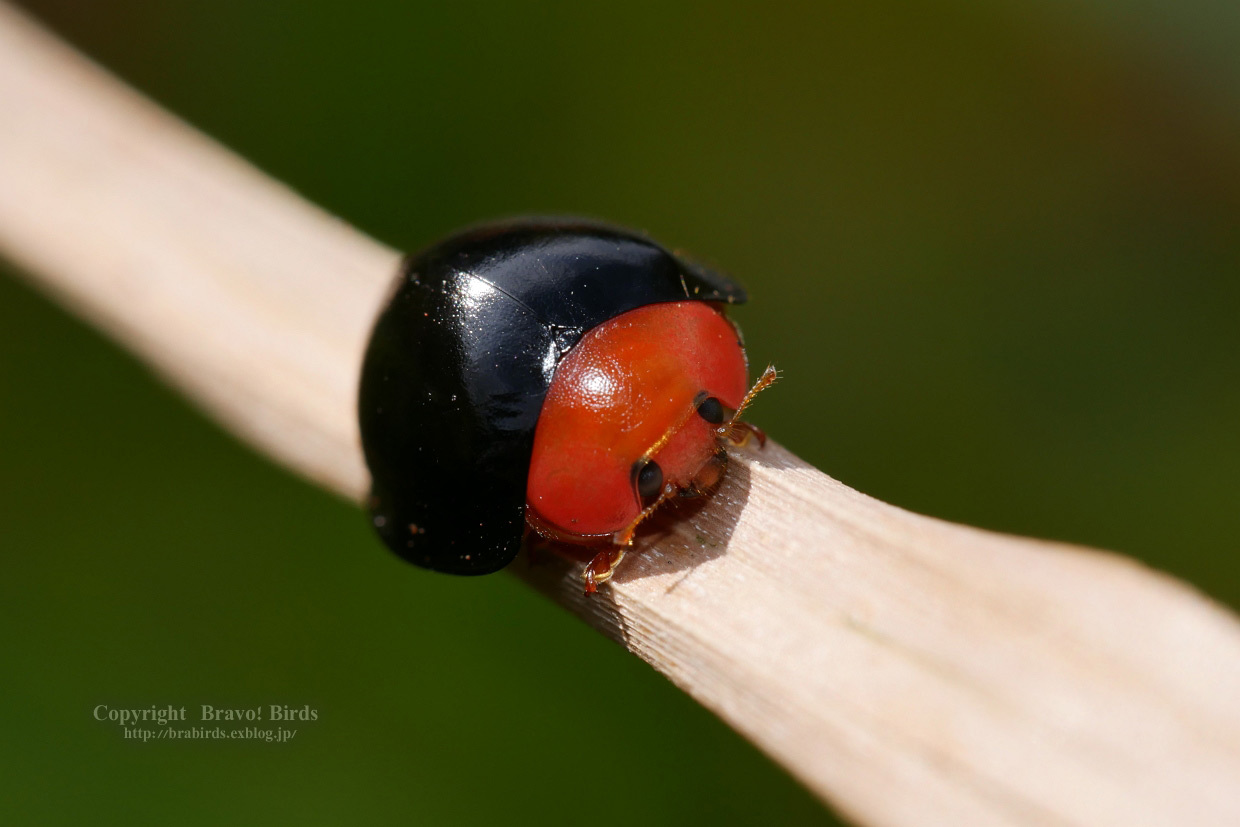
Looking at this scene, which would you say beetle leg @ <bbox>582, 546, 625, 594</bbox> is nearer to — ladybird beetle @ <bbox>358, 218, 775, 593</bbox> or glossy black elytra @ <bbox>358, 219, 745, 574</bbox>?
ladybird beetle @ <bbox>358, 218, 775, 593</bbox>

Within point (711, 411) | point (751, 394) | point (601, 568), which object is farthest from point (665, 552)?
point (751, 394)

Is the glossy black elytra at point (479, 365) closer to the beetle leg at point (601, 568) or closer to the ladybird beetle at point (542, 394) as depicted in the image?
the ladybird beetle at point (542, 394)

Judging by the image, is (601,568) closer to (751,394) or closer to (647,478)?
(647,478)

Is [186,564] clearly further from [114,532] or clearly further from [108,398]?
[108,398]

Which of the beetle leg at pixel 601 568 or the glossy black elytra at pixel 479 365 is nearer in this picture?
the beetle leg at pixel 601 568

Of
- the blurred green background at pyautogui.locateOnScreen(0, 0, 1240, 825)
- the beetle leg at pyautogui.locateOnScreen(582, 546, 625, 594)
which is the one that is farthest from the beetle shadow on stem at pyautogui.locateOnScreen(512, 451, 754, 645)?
the blurred green background at pyautogui.locateOnScreen(0, 0, 1240, 825)

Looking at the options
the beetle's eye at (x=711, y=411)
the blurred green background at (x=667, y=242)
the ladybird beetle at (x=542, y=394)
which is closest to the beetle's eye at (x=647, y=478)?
the ladybird beetle at (x=542, y=394)
